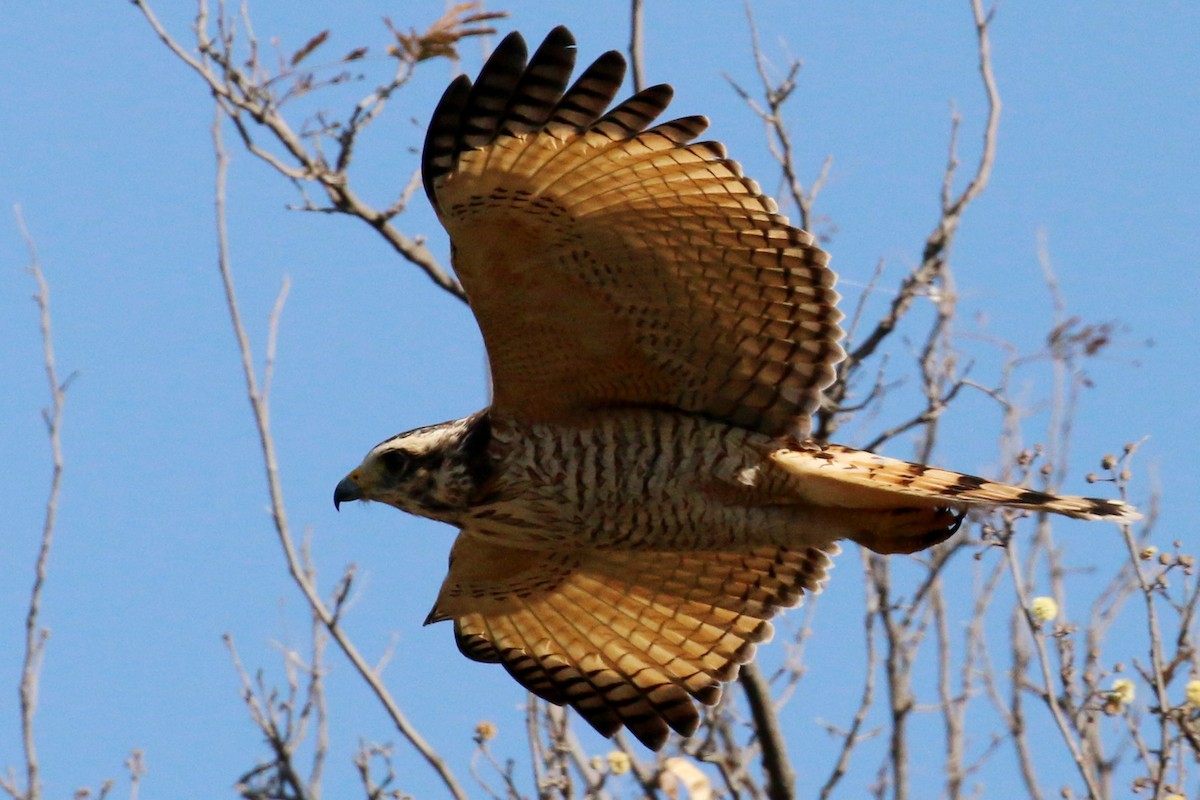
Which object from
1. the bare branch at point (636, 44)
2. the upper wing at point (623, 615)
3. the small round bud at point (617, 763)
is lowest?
the small round bud at point (617, 763)

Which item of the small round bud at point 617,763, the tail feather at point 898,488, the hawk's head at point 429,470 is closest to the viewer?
the tail feather at point 898,488

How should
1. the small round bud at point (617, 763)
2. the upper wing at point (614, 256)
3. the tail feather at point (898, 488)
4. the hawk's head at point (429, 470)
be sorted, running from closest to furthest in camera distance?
the upper wing at point (614, 256)
the tail feather at point (898, 488)
the hawk's head at point (429, 470)
the small round bud at point (617, 763)

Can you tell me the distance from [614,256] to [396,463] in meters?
0.95

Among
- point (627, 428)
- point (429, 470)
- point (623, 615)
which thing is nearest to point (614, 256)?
point (627, 428)

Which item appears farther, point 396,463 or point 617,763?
point 617,763

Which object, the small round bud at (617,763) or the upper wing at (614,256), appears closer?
the upper wing at (614,256)

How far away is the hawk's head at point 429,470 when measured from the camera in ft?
16.4

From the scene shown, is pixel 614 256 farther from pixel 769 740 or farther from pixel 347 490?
pixel 769 740

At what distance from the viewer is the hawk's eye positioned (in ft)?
16.6

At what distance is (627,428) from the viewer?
16.7 ft

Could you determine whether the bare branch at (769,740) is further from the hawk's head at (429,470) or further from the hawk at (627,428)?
the hawk's head at (429,470)

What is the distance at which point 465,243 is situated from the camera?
455cm

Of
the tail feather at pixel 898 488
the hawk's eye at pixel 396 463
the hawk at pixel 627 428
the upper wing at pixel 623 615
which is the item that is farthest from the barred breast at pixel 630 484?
the upper wing at pixel 623 615

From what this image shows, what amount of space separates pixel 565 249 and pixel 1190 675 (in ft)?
→ 7.49
